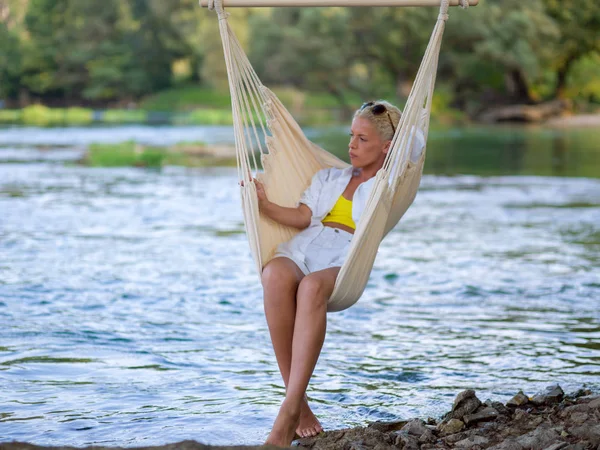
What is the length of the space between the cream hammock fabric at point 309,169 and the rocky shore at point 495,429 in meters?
0.32

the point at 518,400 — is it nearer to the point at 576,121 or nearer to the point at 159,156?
the point at 159,156

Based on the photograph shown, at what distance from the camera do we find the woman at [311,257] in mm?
2133

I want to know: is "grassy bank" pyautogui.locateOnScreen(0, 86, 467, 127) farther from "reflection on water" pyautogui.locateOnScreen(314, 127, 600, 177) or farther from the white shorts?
the white shorts

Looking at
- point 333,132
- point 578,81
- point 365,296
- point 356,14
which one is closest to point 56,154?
point 333,132

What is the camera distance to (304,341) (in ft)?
7.00

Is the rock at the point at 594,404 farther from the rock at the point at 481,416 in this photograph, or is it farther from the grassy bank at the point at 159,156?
the grassy bank at the point at 159,156

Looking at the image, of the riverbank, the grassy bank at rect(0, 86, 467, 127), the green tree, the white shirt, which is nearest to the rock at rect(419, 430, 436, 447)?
the white shirt

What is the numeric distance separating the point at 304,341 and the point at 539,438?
1.76ft

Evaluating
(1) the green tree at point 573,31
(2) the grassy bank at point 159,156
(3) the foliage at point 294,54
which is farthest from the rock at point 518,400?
(1) the green tree at point 573,31

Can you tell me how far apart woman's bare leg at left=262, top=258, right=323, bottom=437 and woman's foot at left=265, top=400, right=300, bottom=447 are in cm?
13

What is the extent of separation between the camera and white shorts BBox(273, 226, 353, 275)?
2.30 meters

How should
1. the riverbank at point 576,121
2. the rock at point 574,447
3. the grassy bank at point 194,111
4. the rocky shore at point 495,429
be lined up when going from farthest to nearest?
the grassy bank at point 194,111 → the riverbank at point 576,121 → the rocky shore at point 495,429 → the rock at point 574,447

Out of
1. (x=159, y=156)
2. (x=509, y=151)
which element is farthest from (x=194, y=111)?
(x=159, y=156)

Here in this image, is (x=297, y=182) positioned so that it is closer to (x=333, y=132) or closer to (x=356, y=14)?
(x=333, y=132)
